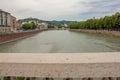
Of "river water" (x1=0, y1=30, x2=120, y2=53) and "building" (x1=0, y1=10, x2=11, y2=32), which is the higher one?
"building" (x1=0, y1=10, x2=11, y2=32)

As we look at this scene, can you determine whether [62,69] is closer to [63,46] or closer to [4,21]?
[63,46]

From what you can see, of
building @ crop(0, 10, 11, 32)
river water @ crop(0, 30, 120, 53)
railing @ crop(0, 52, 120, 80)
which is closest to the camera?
railing @ crop(0, 52, 120, 80)

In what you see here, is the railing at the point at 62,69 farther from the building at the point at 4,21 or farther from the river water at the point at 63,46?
the building at the point at 4,21

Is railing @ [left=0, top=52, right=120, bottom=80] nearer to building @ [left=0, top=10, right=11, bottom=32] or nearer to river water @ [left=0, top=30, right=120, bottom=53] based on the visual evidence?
river water @ [left=0, top=30, right=120, bottom=53]

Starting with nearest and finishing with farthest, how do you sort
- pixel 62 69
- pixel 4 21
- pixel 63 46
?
pixel 62 69 < pixel 63 46 < pixel 4 21

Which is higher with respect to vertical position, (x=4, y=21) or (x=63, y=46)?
(x=4, y=21)

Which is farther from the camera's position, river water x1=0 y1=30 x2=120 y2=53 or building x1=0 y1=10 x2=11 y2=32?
building x1=0 y1=10 x2=11 y2=32

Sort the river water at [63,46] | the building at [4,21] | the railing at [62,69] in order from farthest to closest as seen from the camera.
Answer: the building at [4,21]
the river water at [63,46]
the railing at [62,69]

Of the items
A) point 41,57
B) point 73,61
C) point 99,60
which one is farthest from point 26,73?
point 99,60

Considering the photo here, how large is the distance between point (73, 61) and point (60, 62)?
13 centimetres

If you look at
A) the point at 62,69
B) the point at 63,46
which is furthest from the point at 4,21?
the point at 62,69

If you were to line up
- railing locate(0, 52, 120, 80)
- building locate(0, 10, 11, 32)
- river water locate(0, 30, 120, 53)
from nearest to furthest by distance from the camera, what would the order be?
1. railing locate(0, 52, 120, 80)
2. river water locate(0, 30, 120, 53)
3. building locate(0, 10, 11, 32)

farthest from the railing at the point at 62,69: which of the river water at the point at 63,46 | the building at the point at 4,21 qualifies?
the building at the point at 4,21

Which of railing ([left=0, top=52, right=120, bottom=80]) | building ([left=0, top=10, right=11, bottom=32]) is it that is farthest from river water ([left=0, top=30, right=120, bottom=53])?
building ([left=0, top=10, right=11, bottom=32])
